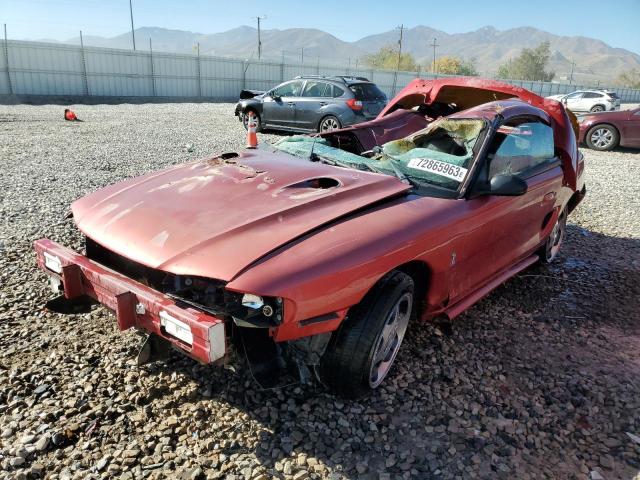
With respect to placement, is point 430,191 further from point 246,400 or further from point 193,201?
point 246,400

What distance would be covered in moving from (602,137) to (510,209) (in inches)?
486

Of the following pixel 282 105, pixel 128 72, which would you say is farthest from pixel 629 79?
pixel 282 105

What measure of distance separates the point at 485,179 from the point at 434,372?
1310mm

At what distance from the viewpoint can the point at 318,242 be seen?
2.38 meters

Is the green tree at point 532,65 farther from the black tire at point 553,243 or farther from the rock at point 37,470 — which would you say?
the rock at point 37,470

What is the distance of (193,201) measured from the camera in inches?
111

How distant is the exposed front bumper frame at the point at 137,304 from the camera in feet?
6.91

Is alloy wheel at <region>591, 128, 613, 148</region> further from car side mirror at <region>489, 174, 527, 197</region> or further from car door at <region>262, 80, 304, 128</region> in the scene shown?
car side mirror at <region>489, 174, 527, 197</region>

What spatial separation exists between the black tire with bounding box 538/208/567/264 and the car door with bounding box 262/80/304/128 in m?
8.69

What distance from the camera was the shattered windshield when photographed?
10.6 ft

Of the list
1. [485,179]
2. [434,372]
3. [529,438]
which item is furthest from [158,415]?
[485,179]

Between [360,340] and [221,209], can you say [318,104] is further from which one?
[360,340]

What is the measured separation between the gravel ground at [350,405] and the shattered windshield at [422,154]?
1.14 meters

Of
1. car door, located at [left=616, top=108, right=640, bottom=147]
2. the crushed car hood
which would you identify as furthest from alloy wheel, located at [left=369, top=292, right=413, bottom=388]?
car door, located at [left=616, top=108, right=640, bottom=147]
